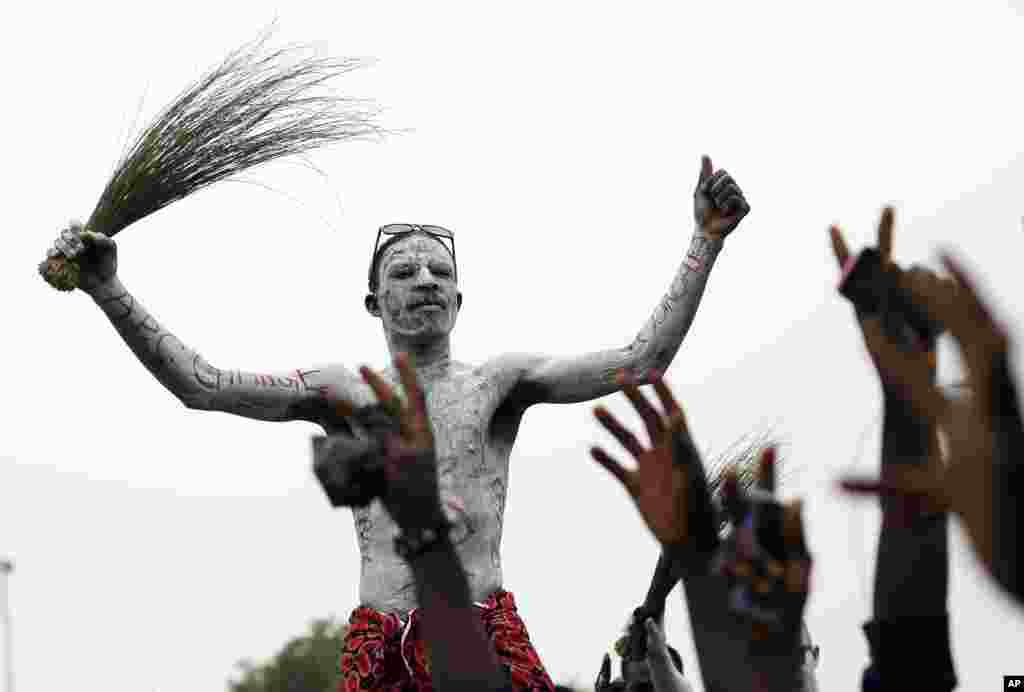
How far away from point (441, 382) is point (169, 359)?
856 mm

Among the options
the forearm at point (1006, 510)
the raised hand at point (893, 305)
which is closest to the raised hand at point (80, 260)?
the raised hand at point (893, 305)

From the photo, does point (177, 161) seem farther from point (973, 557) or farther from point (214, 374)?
point (973, 557)

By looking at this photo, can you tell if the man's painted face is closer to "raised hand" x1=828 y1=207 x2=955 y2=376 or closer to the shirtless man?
the shirtless man

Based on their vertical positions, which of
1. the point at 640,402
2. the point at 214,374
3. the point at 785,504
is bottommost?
the point at 785,504

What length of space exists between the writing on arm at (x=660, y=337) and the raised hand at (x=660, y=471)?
6.94ft

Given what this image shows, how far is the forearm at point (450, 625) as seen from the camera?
150 inches

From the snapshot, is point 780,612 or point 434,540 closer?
point 780,612

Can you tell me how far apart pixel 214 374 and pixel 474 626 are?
228cm

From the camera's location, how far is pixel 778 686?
11.6ft

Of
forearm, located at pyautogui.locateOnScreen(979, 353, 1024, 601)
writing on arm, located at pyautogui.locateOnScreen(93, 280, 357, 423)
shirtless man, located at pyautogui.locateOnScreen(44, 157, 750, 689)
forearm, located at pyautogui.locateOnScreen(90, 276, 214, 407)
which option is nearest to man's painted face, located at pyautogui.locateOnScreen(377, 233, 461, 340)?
shirtless man, located at pyautogui.locateOnScreen(44, 157, 750, 689)

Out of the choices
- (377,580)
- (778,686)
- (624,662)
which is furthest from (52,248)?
(778,686)

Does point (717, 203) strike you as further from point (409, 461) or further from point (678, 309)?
point (409, 461)

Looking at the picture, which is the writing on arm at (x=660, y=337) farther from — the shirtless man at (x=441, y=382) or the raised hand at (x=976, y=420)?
the raised hand at (x=976, y=420)

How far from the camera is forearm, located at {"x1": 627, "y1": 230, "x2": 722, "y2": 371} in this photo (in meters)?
5.96
